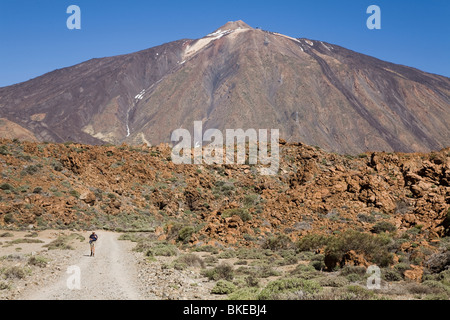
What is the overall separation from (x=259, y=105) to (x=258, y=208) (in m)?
130

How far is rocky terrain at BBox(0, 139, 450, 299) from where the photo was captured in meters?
15.5

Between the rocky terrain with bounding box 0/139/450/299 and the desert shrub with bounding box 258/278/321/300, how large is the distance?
0.31 ft

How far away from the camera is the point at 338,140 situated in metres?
148

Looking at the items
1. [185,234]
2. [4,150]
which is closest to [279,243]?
[185,234]

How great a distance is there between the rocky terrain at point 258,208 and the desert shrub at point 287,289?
0.09 meters

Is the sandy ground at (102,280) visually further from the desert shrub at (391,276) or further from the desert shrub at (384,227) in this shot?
the desert shrub at (384,227)

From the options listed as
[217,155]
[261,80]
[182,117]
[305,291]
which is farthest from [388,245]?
[261,80]

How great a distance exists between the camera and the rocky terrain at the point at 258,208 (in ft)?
50.9

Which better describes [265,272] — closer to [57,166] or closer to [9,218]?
[9,218]

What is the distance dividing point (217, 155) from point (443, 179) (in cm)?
2507

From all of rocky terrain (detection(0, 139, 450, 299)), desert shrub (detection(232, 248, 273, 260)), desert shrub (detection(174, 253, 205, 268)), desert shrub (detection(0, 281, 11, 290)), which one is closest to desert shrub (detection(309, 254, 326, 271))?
rocky terrain (detection(0, 139, 450, 299))

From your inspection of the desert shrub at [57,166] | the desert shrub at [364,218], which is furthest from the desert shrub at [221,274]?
the desert shrub at [57,166]

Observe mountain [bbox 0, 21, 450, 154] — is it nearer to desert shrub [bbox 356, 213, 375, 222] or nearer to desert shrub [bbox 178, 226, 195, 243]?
desert shrub [bbox 356, 213, 375, 222]

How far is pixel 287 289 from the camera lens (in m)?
10.9
